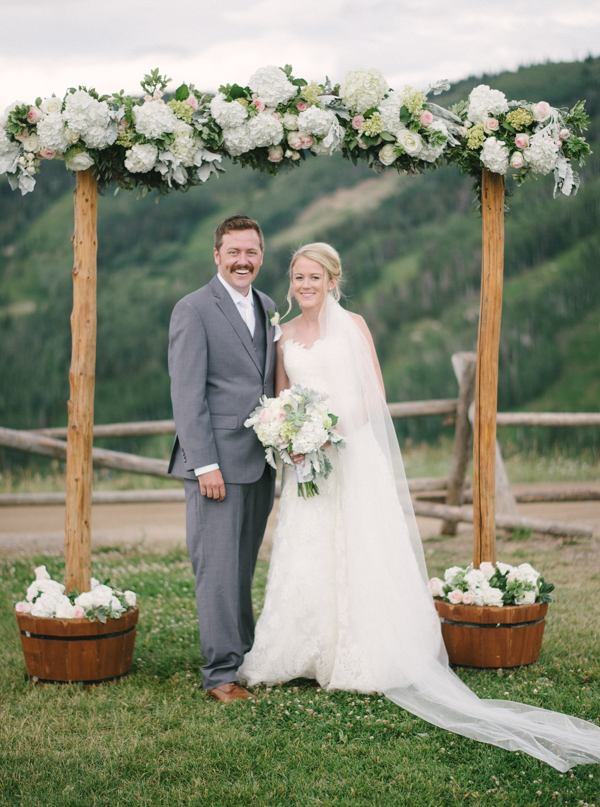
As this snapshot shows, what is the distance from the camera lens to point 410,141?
428cm

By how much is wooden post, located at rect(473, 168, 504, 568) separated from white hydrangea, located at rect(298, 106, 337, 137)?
1.02 m

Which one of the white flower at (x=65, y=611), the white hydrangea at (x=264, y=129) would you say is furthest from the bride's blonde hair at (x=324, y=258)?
the white flower at (x=65, y=611)

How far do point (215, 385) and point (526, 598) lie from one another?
2.15 metres

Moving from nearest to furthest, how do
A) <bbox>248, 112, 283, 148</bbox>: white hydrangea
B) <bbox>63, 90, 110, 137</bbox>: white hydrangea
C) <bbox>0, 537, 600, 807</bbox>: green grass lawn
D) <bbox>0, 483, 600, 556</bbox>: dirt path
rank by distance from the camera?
<bbox>0, 537, 600, 807</bbox>: green grass lawn < <bbox>63, 90, 110, 137</bbox>: white hydrangea < <bbox>248, 112, 283, 148</bbox>: white hydrangea < <bbox>0, 483, 600, 556</bbox>: dirt path

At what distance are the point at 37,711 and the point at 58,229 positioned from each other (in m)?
22.0

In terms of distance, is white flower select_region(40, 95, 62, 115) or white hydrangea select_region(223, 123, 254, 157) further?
white hydrangea select_region(223, 123, 254, 157)

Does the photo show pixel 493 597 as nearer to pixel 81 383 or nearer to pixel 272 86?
pixel 81 383

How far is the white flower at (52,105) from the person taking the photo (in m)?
3.97

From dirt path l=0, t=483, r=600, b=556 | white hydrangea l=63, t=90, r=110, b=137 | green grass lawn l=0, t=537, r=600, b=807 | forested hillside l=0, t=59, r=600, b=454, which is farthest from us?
forested hillside l=0, t=59, r=600, b=454

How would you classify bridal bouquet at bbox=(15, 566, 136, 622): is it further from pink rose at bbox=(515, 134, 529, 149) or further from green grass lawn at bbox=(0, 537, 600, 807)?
pink rose at bbox=(515, 134, 529, 149)

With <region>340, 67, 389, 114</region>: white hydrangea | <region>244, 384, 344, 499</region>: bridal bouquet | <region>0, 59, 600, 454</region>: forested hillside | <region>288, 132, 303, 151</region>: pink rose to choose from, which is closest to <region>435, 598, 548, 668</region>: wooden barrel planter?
<region>244, 384, 344, 499</region>: bridal bouquet

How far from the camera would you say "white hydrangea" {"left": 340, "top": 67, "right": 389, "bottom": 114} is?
167 inches

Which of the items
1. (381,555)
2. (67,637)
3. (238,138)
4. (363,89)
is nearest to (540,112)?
(363,89)

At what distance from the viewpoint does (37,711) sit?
151 inches
